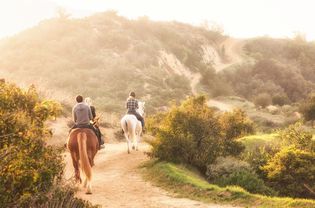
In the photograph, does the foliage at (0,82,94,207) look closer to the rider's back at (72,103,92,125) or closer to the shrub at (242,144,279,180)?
the rider's back at (72,103,92,125)

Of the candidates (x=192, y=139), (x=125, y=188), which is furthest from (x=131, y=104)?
(x=125, y=188)

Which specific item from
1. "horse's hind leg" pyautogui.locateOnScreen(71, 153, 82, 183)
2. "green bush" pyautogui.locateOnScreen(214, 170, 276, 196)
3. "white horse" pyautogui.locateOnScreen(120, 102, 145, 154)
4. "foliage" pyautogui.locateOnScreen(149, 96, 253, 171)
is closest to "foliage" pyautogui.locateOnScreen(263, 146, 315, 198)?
"green bush" pyautogui.locateOnScreen(214, 170, 276, 196)

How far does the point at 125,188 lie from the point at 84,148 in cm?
226

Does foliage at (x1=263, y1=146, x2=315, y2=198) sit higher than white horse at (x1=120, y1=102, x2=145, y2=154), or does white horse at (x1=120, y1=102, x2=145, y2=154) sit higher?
white horse at (x1=120, y1=102, x2=145, y2=154)

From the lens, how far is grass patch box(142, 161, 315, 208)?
11.8 meters

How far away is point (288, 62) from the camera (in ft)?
250

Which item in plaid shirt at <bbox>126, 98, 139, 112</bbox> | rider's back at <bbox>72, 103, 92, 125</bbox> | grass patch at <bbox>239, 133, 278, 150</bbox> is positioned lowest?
grass patch at <bbox>239, 133, 278, 150</bbox>

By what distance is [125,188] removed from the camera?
14.0 m

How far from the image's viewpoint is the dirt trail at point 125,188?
1206cm

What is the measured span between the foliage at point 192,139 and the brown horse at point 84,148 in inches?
163

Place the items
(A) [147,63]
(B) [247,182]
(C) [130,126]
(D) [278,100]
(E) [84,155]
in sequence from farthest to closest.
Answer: (A) [147,63] → (D) [278,100] → (C) [130,126] → (B) [247,182] → (E) [84,155]

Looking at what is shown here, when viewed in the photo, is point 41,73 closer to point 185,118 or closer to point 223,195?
point 185,118

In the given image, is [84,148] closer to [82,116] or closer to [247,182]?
[82,116]

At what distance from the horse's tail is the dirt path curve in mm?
650
